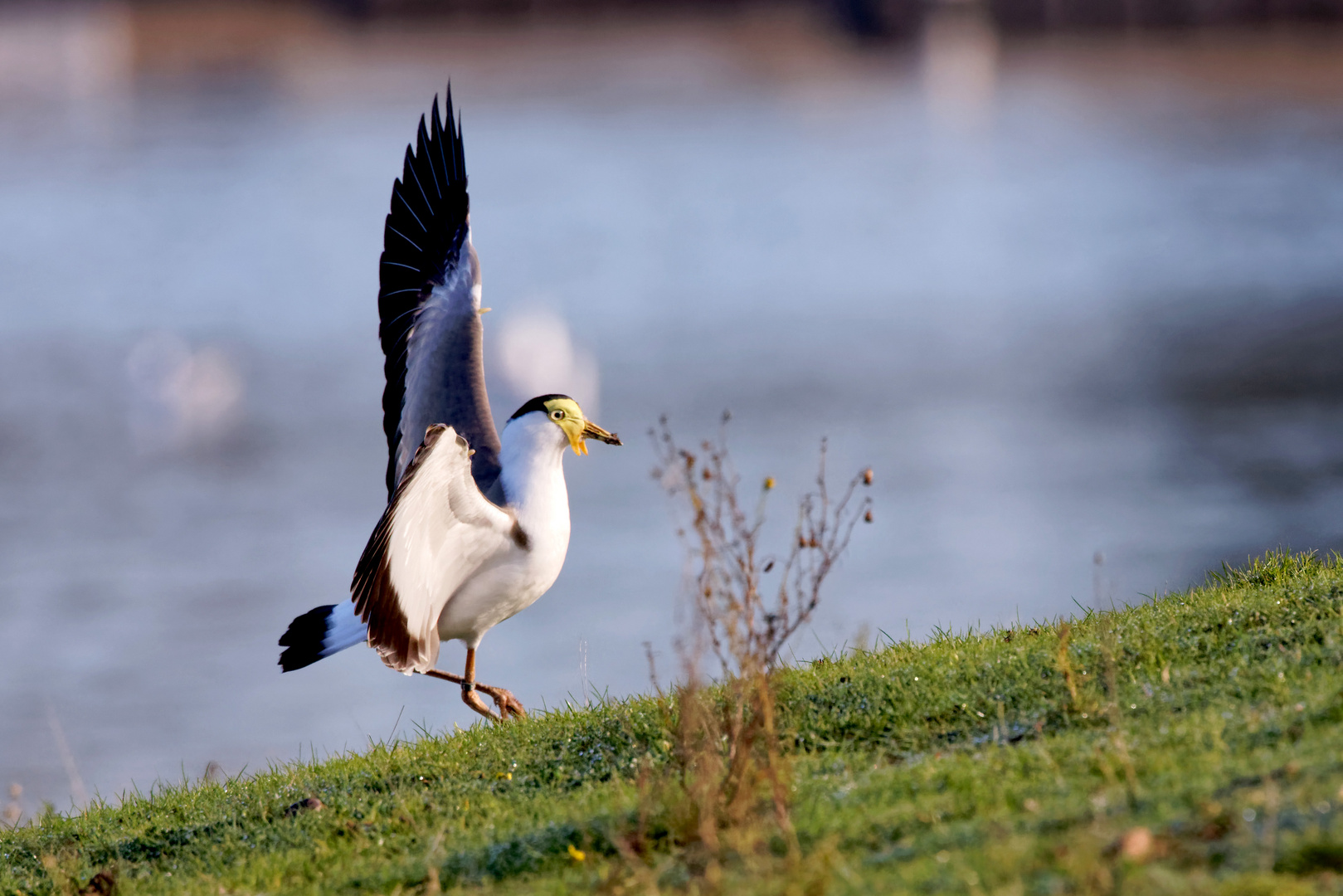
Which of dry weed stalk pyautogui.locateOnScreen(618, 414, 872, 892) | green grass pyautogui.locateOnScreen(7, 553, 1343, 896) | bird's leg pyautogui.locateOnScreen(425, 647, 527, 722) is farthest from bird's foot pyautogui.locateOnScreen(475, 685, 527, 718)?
dry weed stalk pyautogui.locateOnScreen(618, 414, 872, 892)

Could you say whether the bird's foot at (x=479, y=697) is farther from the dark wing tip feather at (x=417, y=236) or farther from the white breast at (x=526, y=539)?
the dark wing tip feather at (x=417, y=236)

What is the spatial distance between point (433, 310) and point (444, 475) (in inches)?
88.4

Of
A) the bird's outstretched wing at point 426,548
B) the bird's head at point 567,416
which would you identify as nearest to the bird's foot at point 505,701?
the bird's outstretched wing at point 426,548

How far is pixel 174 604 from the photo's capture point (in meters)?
31.7

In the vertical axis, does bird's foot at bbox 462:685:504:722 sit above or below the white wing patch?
below

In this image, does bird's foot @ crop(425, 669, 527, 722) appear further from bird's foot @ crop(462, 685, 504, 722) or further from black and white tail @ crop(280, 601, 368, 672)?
black and white tail @ crop(280, 601, 368, 672)

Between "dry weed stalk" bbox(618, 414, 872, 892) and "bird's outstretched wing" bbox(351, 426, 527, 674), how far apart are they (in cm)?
147

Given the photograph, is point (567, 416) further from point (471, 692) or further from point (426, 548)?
point (471, 692)

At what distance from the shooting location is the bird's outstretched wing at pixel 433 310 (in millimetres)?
7621

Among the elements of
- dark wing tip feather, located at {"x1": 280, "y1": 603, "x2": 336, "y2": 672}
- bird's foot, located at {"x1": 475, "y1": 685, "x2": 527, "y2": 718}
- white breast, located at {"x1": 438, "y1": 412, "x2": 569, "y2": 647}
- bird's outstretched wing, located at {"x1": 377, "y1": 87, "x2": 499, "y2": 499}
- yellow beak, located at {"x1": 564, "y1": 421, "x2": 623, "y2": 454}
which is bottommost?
bird's foot, located at {"x1": 475, "y1": 685, "x2": 527, "y2": 718}

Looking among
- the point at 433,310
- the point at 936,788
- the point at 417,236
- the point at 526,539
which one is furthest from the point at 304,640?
the point at 936,788

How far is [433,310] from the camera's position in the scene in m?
7.95

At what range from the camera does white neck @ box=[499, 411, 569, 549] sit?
22.7 feet

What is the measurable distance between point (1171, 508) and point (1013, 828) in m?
30.4
